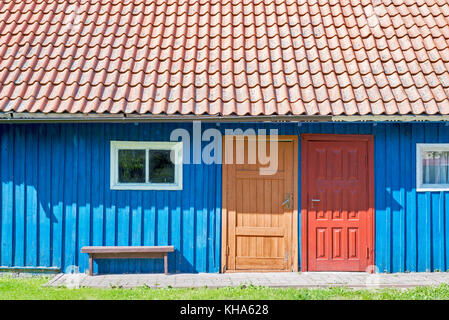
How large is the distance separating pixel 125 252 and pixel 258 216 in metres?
2.18

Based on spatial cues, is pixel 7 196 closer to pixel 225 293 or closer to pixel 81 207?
pixel 81 207

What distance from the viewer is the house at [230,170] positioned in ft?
24.7

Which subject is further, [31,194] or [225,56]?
[225,56]

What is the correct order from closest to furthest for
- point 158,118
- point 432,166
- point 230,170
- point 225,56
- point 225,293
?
point 225,293 < point 158,118 < point 230,170 < point 432,166 < point 225,56

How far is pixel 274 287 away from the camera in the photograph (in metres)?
6.68

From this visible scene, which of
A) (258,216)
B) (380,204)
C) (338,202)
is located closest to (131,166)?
(258,216)

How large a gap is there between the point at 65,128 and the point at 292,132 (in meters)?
3.64

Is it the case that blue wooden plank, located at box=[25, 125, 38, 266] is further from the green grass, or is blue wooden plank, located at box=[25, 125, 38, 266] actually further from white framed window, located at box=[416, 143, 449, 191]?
white framed window, located at box=[416, 143, 449, 191]

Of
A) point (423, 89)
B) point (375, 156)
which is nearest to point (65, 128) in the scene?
point (375, 156)

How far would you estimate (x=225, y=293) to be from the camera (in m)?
6.19

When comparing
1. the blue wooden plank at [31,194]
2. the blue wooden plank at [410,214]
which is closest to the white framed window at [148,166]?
the blue wooden plank at [31,194]

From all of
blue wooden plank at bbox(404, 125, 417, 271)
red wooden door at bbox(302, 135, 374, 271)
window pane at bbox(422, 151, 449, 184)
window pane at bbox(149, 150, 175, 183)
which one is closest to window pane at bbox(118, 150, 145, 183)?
window pane at bbox(149, 150, 175, 183)

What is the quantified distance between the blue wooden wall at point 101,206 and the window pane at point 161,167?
0.23m
